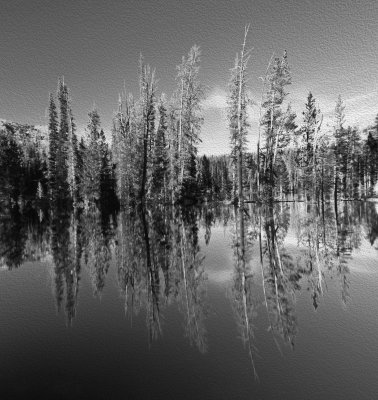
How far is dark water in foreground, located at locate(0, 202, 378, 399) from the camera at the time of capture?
2.86m

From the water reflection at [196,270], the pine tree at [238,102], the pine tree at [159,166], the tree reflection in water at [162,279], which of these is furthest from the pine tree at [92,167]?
the tree reflection in water at [162,279]

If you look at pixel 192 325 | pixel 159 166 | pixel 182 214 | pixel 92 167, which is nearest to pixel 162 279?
pixel 192 325

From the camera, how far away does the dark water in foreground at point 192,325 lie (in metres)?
2.86

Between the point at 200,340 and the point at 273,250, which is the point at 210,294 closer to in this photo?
the point at 200,340

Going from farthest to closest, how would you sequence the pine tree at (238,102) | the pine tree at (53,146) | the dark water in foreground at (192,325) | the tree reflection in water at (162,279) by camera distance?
the pine tree at (53,146), the pine tree at (238,102), the tree reflection in water at (162,279), the dark water in foreground at (192,325)

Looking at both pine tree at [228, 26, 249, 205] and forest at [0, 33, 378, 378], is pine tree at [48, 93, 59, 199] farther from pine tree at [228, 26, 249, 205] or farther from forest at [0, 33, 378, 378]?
pine tree at [228, 26, 249, 205]

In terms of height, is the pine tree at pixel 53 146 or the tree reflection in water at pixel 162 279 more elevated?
the pine tree at pixel 53 146

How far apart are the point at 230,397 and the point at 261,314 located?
2.07m

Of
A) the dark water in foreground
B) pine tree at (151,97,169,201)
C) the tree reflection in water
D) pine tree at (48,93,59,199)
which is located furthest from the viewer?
pine tree at (48,93,59,199)

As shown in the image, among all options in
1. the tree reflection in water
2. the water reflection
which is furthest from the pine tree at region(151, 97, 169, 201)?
the tree reflection in water

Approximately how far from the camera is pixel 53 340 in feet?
12.8

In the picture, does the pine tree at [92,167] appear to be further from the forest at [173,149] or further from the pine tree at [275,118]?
the pine tree at [275,118]

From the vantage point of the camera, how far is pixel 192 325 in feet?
13.8

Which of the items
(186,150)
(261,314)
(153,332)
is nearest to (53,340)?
(153,332)
